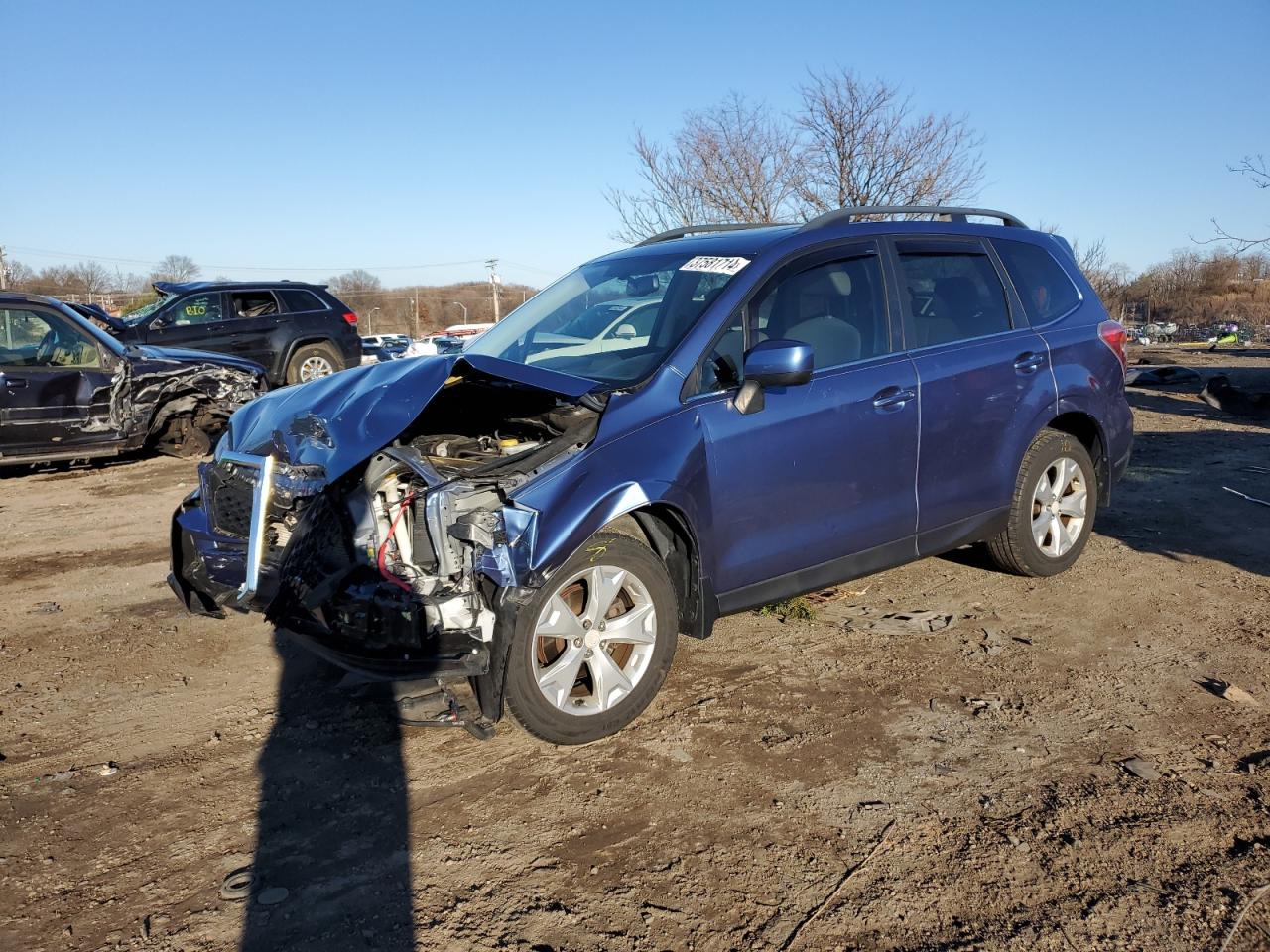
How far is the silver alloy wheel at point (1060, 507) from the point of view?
5.24m

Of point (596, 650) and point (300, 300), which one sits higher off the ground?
point (300, 300)

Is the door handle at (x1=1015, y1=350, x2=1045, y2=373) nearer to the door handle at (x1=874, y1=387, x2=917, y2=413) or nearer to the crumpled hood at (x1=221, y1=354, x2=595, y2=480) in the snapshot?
the door handle at (x1=874, y1=387, x2=917, y2=413)

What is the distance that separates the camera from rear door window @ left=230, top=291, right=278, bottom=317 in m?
13.4

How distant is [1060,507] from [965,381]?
47.1 inches

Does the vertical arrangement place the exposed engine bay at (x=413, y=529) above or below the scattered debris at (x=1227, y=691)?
above

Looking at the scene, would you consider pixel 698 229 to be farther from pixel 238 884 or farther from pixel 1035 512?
pixel 238 884

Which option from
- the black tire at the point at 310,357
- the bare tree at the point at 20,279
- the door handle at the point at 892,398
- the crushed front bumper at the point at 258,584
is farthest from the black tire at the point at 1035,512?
the bare tree at the point at 20,279

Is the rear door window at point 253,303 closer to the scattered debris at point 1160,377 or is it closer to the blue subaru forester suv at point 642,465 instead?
the blue subaru forester suv at point 642,465

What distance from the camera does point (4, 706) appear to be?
408 centimetres

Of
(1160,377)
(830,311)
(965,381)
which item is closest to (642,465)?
(830,311)

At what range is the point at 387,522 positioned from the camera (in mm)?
3725

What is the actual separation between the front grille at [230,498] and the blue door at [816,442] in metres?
1.94

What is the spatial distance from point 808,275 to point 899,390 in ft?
2.26

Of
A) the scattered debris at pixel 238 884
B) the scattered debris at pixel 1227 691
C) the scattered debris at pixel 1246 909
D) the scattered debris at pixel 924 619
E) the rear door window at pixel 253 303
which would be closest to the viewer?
the scattered debris at pixel 1246 909
